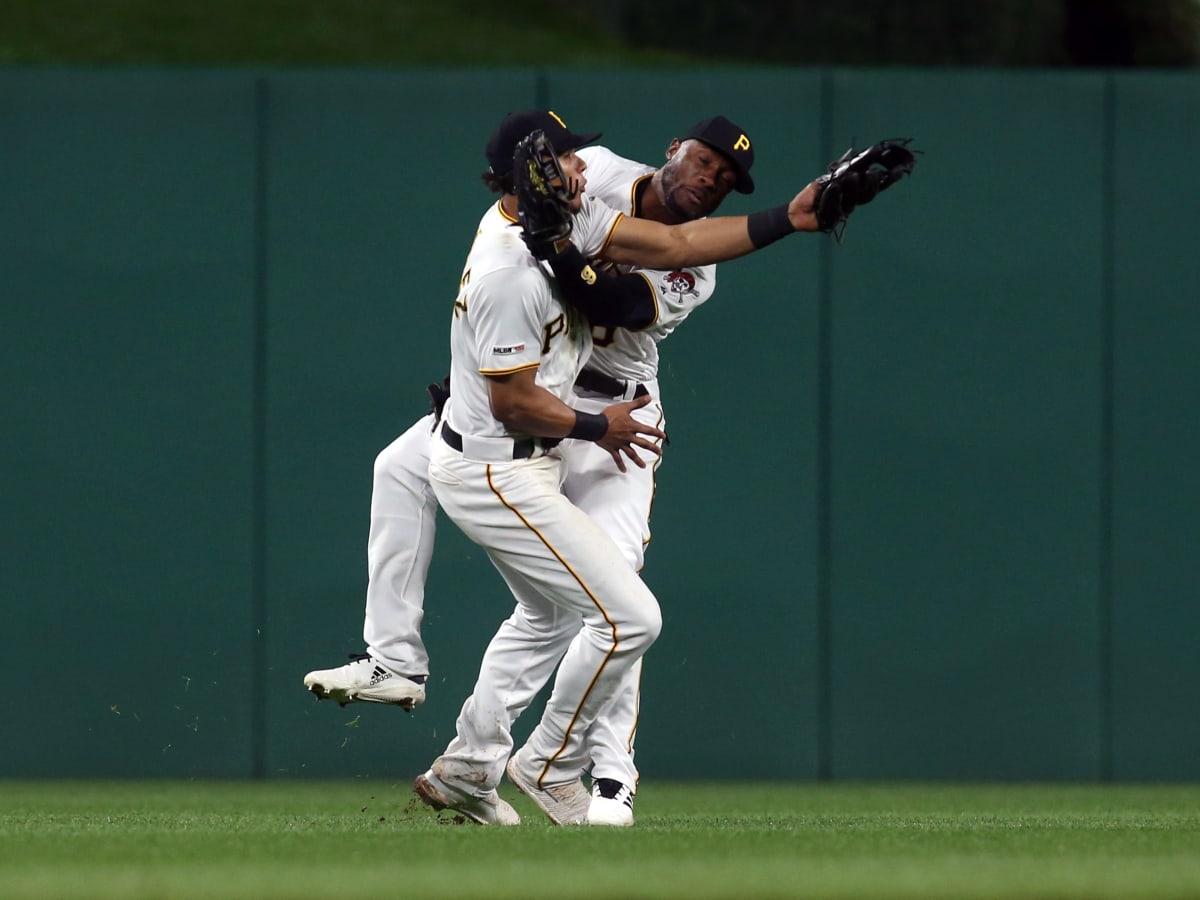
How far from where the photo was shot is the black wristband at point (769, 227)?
5043mm

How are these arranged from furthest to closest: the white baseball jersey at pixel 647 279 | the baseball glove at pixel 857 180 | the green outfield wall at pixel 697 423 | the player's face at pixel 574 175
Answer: the green outfield wall at pixel 697 423 < the white baseball jersey at pixel 647 279 < the player's face at pixel 574 175 < the baseball glove at pixel 857 180

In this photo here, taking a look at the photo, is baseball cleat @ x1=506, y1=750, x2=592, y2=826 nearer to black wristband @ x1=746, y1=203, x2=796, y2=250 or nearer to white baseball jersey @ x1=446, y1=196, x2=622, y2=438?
white baseball jersey @ x1=446, y1=196, x2=622, y2=438

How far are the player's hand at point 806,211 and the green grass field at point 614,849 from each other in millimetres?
1685

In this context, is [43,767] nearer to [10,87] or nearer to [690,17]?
[10,87]

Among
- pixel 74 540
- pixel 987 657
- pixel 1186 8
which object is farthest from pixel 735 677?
pixel 1186 8

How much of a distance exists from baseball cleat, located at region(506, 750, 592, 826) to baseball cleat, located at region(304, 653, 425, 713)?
18.1 inches

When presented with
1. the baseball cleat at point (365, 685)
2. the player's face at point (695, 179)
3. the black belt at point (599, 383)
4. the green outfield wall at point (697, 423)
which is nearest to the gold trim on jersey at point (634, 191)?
the player's face at point (695, 179)

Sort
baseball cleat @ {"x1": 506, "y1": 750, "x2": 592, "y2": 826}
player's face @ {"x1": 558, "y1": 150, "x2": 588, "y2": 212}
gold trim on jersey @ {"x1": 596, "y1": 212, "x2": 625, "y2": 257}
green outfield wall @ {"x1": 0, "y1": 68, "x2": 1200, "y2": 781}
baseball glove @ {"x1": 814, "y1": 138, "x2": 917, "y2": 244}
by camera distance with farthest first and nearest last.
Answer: green outfield wall @ {"x1": 0, "y1": 68, "x2": 1200, "y2": 781}, baseball cleat @ {"x1": 506, "y1": 750, "x2": 592, "y2": 826}, gold trim on jersey @ {"x1": 596, "y1": 212, "x2": 625, "y2": 257}, player's face @ {"x1": 558, "y1": 150, "x2": 588, "y2": 212}, baseball glove @ {"x1": 814, "y1": 138, "x2": 917, "y2": 244}

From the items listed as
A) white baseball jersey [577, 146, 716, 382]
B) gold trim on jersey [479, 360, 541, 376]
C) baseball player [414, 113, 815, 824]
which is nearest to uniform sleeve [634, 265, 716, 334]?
white baseball jersey [577, 146, 716, 382]

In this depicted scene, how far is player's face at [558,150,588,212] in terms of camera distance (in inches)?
206

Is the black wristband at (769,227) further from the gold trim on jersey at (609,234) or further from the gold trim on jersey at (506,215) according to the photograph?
the gold trim on jersey at (506,215)

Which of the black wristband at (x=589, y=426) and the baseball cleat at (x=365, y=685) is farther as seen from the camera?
the baseball cleat at (x=365, y=685)

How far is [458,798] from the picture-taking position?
578cm

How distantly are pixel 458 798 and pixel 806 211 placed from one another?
2182mm
